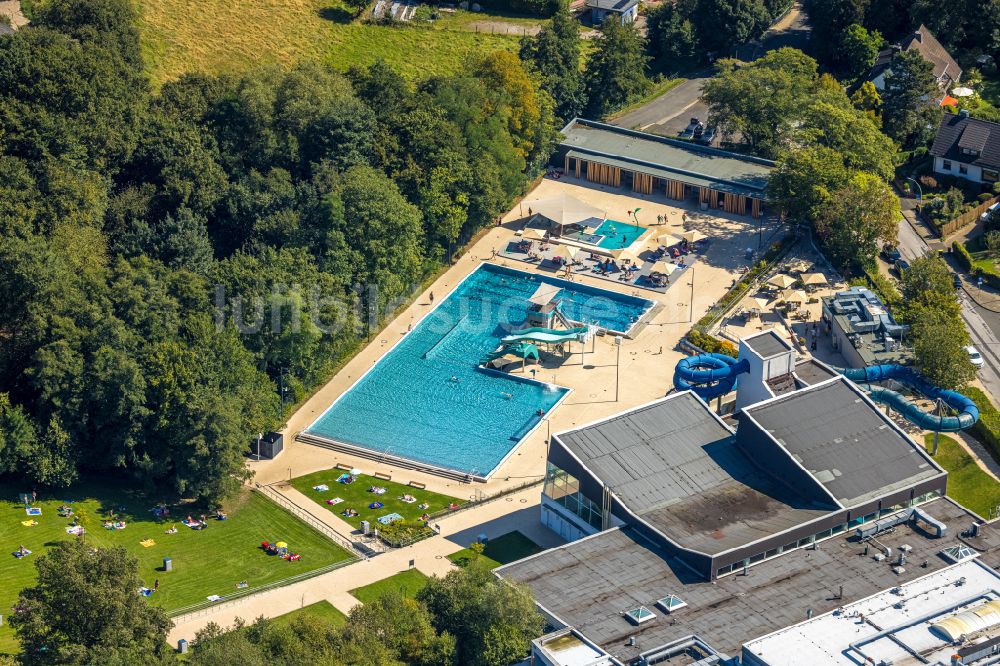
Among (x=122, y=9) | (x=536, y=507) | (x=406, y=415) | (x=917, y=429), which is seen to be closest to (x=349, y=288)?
(x=406, y=415)

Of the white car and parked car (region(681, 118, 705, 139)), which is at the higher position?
parked car (region(681, 118, 705, 139))

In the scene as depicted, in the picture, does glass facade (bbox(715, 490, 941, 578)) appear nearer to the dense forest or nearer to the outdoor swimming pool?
the dense forest

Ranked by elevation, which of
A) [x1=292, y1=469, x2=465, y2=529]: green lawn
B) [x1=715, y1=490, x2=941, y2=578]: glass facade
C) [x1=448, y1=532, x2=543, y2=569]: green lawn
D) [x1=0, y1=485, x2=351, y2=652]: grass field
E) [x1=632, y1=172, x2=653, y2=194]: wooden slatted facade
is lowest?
[x1=0, y1=485, x2=351, y2=652]: grass field

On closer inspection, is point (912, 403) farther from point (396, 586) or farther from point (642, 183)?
point (642, 183)

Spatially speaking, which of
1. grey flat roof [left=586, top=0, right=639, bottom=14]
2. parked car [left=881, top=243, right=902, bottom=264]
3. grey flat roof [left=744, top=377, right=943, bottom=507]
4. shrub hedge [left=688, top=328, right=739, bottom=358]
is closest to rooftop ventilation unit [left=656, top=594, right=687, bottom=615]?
grey flat roof [left=744, top=377, right=943, bottom=507]

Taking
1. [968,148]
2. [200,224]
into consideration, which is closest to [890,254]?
[968,148]

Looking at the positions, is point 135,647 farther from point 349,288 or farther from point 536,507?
point 349,288
